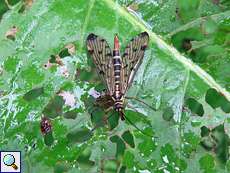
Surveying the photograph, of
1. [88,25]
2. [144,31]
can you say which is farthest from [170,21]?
[88,25]

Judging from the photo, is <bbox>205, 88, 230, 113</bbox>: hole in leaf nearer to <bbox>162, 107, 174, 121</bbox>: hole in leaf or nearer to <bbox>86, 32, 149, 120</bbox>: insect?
<bbox>162, 107, 174, 121</bbox>: hole in leaf

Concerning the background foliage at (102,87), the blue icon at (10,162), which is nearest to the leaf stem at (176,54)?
the background foliage at (102,87)

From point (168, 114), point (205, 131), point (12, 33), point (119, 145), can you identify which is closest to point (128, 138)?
point (119, 145)

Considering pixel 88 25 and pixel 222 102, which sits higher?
pixel 88 25

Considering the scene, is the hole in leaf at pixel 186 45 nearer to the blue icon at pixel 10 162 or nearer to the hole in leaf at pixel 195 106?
the hole in leaf at pixel 195 106

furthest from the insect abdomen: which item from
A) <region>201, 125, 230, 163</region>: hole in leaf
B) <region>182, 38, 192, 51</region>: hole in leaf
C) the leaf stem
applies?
<region>201, 125, 230, 163</region>: hole in leaf

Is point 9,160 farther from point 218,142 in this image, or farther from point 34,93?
point 218,142

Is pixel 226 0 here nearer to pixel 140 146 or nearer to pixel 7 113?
pixel 140 146
